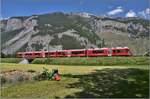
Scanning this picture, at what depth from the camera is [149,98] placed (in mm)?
19047

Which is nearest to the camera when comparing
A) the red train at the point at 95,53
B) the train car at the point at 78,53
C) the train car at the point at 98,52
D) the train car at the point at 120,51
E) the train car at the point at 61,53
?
the train car at the point at 120,51

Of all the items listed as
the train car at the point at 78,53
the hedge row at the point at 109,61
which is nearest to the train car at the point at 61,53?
the train car at the point at 78,53

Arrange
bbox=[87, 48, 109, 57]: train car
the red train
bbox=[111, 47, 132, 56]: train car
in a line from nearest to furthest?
1. bbox=[111, 47, 132, 56]: train car
2. the red train
3. bbox=[87, 48, 109, 57]: train car

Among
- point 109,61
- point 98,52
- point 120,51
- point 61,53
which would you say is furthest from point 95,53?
point 109,61

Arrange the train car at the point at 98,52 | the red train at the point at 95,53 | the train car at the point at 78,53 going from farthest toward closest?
1. the train car at the point at 78,53
2. the train car at the point at 98,52
3. the red train at the point at 95,53

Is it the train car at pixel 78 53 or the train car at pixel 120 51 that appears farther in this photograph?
the train car at pixel 78 53

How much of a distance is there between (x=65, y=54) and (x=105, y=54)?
16604 millimetres

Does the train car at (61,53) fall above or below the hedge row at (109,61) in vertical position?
above

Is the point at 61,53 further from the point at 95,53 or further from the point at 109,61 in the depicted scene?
the point at 109,61

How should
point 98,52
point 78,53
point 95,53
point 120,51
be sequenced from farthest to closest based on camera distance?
point 78,53 → point 95,53 → point 98,52 → point 120,51

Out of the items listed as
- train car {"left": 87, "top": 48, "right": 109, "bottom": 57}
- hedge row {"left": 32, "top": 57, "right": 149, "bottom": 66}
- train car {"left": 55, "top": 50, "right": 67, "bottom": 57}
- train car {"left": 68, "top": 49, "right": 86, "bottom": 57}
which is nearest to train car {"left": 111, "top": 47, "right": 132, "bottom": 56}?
A: train car {"left": 87, "top": 48, "right": 109, "bottom": 57}

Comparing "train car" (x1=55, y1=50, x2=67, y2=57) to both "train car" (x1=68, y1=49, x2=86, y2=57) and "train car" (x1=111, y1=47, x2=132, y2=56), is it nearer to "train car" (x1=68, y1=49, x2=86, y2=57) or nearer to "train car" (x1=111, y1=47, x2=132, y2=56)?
"train car" (x1=68, y1=49, x2=86, y2=57)

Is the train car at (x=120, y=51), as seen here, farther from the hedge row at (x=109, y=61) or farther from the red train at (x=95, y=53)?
the hedge row at (x=109, y=61)

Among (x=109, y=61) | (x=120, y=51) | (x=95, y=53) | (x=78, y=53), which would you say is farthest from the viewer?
(x=78, y=53)
